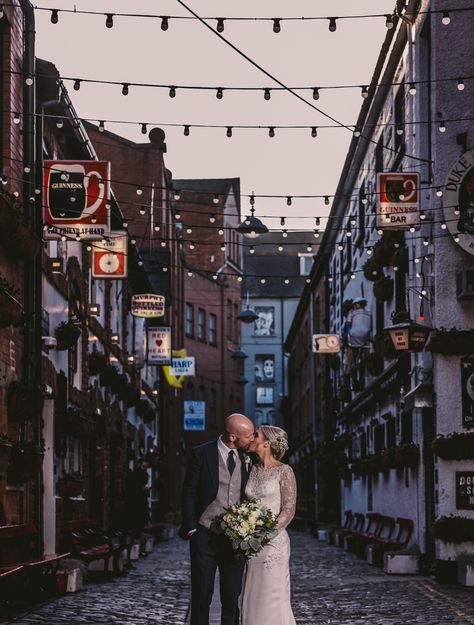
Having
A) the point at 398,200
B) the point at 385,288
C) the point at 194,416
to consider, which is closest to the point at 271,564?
the point at 398,200

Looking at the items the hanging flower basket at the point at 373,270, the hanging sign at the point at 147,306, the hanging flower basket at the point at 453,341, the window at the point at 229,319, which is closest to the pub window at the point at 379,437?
the hanging flower basket at the point at 373,270

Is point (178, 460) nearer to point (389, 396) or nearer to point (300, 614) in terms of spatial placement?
point (389, 396)

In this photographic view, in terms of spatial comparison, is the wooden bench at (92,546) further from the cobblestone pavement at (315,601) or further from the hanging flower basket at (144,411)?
the hanging flower basket at (144,411)

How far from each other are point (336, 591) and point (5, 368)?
18.0 feet

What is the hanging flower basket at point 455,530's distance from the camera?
19734 millimetres

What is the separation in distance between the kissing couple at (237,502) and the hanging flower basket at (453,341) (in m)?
9.71

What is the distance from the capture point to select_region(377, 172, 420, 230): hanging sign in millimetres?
21156

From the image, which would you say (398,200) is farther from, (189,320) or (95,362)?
(189,320)

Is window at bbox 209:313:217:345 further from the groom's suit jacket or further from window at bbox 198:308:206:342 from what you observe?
the groom's suit jacket

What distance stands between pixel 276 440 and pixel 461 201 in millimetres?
11180

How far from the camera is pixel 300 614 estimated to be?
1474 centimetres

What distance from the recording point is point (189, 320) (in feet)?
214

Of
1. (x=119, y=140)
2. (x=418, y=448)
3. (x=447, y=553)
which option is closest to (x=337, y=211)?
(x=119, y=140)

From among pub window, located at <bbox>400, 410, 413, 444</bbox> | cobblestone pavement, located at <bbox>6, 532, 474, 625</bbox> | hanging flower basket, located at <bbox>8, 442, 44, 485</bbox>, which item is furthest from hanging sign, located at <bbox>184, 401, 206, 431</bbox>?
hanging flower basket, located at <bbox>8, 442, 44, 485</bbox>
